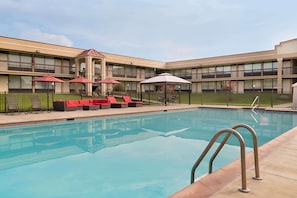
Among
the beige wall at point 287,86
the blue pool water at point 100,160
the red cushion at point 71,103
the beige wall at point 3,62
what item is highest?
the beige wall at point 3,62

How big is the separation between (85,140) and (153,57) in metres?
35.6

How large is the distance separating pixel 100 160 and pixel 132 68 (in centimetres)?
3332

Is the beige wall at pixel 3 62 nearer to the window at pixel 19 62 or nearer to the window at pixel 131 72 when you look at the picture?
the window at pixel 19 62

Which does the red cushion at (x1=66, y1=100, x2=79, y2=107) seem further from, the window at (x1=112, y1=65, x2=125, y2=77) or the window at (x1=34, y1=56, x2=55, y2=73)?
the window at (x1=112, y1=65, x2=125, y2=77)

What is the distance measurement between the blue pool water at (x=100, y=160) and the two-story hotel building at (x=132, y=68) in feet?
62.3

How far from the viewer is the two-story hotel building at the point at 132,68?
2567 centimetres

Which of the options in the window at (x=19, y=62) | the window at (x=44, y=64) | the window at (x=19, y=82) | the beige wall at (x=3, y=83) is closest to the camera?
the beige wall at (x=3, y=83)

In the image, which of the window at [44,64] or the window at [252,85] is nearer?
the window at [44,64]

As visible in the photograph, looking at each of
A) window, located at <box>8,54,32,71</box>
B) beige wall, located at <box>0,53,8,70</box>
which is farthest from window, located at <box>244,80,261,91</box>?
beige wall, located at <box>0,53,8,70</box>

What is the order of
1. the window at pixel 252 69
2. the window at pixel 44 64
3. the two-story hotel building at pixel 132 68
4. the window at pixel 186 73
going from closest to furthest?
the two-story hotel building at pixel 132 68 → the window at pixel 44 64 → the window at pixel 252 69 → the window at pixel 186 73

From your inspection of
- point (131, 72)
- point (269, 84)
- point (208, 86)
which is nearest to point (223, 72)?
point (208, 86)

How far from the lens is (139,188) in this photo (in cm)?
421

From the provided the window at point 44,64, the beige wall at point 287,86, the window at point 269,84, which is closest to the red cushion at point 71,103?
the window at point 44,64

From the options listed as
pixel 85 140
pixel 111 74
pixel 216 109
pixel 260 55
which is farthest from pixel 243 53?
pixel 85 140
